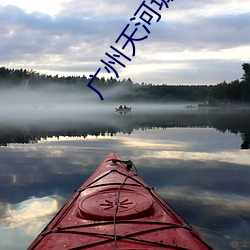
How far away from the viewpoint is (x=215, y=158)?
1452 centimetres

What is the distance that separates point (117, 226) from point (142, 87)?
17746 centimetres

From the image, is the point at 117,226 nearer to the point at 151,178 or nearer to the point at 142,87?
the point at 151,178

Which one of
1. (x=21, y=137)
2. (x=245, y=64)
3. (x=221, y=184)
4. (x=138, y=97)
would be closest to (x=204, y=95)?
(x=245, y=64)

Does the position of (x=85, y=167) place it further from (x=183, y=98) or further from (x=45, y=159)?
(x=183, y=98)

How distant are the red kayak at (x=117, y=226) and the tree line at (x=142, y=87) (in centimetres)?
10105

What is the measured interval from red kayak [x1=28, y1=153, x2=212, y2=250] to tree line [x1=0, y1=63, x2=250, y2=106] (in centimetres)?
10105

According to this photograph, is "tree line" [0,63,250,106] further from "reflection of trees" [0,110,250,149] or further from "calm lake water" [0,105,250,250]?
"calm lake water" [0,105,250,250]

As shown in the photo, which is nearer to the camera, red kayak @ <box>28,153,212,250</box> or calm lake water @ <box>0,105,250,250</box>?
red kayak @ <box>28,153,212,250</box>

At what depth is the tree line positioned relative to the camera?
10362 centimetres

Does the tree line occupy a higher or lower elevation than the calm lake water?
higher

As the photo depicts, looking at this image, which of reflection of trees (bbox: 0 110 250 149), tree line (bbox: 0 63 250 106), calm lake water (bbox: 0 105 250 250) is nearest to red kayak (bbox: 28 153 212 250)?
calm lake water (bbox: 0 105 250 250)

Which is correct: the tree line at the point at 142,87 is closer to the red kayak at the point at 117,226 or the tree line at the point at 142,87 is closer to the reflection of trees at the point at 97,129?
the reflection of trees at the point at 97,129

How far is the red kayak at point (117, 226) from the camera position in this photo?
4230 mm

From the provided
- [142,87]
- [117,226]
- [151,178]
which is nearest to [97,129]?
[151,178]
